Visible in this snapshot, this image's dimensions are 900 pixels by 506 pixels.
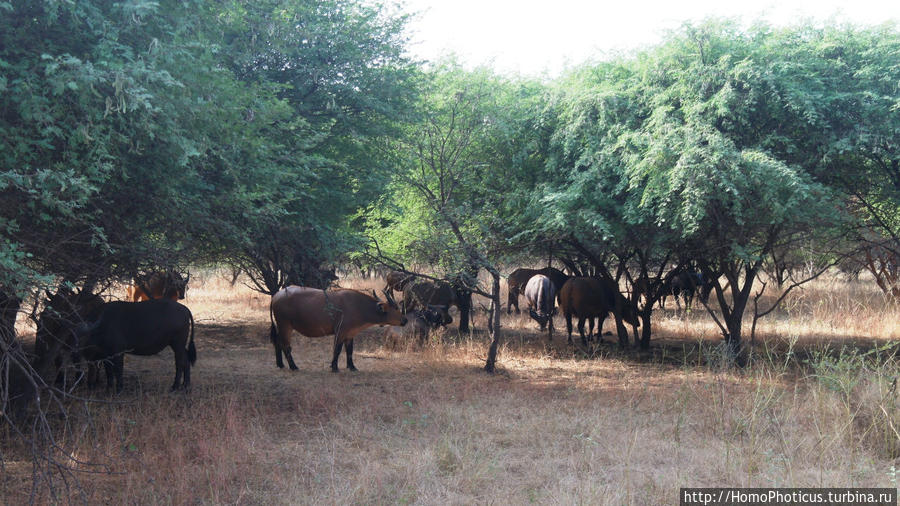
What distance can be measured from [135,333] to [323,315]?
314 cm

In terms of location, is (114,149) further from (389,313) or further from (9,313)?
(389,313)

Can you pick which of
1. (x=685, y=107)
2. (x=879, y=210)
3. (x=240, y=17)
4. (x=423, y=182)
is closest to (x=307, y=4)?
(x=240, y=17)

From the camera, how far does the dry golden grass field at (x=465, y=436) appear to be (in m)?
5.25

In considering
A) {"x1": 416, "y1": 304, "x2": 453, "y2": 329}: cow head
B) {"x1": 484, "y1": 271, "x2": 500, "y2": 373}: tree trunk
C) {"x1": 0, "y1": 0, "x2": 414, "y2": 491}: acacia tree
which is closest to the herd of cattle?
{"x1": 416, "y1": 304, "x2": 453, "y2": 329}: cow head

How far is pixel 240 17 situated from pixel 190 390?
5.30m

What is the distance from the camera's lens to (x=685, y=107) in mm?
9844

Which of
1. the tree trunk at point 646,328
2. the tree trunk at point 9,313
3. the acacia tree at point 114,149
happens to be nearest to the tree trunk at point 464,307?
the tree trunk at point 646,328

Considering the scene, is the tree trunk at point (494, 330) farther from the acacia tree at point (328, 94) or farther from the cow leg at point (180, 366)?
the cow leg at point (180, 366)

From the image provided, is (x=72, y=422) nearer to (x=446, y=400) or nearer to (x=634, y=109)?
(x=446, y=400)

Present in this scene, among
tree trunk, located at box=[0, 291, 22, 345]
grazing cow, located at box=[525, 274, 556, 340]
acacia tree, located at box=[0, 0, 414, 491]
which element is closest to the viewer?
acacia tree, located at box=[0, 0, 414, 491]

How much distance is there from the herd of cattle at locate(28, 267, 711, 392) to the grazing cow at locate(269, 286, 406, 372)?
0.06 ft

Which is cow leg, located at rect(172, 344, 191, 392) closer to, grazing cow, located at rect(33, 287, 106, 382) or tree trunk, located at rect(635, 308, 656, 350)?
grazing cow, located at rect(33, 287, 106, 382)

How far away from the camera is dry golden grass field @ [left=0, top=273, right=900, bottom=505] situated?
5.25 meters

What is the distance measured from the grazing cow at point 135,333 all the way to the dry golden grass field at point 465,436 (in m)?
0.63
